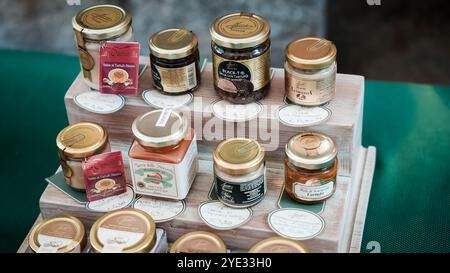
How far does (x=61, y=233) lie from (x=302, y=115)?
57 cm

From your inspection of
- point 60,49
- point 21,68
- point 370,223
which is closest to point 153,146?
point 370,223

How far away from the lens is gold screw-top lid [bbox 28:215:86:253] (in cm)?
147

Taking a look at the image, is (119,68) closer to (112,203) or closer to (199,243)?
(112,203)

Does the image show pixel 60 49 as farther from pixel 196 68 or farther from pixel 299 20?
pixel 196 68

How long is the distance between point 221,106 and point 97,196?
338 mm

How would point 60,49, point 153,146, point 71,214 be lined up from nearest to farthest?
point 153,146, point 71,214, point 60,49

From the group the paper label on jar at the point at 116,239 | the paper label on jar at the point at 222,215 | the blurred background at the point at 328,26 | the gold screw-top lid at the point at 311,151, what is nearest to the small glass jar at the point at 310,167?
the gold screw-top lid at the point at 311,151

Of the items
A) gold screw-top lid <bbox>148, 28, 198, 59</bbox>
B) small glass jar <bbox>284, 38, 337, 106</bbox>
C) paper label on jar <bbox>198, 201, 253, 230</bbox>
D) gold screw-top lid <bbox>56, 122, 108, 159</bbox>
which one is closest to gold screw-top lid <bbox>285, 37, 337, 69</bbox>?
small glass jar <bbox>284, 38, 337, 106</bbox>

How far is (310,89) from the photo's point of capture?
156cm

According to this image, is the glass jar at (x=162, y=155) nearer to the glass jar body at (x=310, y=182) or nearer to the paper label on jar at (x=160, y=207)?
the paper label on jar at (x=160, y=207)

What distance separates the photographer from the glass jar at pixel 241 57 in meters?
1.53

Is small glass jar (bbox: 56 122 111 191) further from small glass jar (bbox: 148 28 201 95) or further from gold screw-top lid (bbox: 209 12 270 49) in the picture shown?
gold screw-top lid (bbox: 209 12 270 49)

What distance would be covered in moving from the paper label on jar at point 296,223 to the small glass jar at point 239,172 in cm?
6

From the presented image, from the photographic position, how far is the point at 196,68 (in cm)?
165
